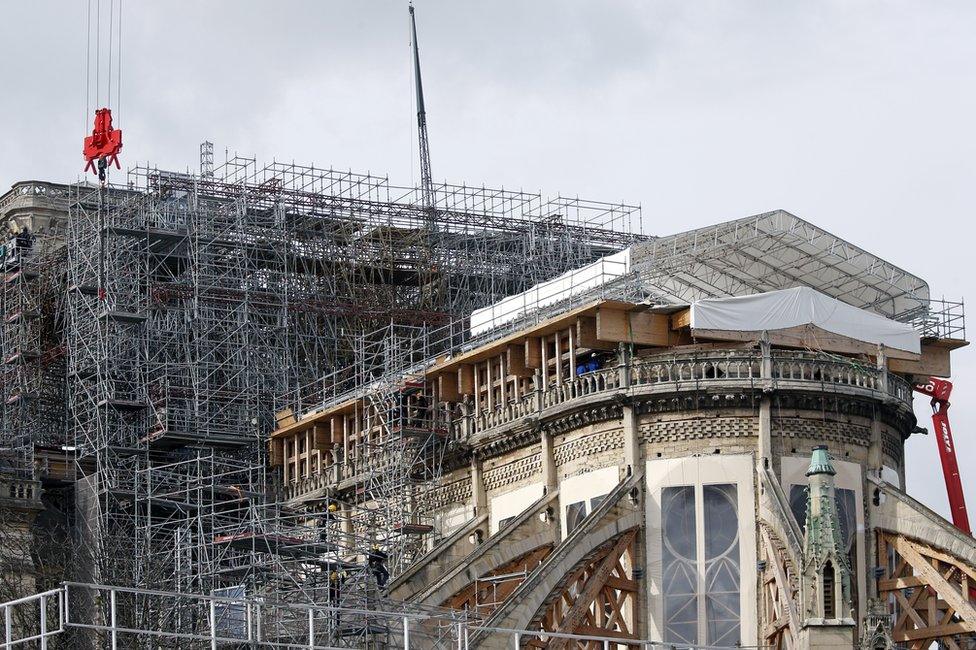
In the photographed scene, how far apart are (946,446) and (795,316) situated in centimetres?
1128

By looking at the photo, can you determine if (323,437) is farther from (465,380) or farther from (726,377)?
(726,377)

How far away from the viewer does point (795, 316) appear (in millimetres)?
77562

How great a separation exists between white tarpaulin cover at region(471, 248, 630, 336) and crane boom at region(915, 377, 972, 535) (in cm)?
1112

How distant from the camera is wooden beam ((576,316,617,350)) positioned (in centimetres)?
7706

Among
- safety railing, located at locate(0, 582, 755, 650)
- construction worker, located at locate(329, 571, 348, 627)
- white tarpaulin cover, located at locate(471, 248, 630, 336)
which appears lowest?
safety railing, located at locate(0, 582, 755, 650)

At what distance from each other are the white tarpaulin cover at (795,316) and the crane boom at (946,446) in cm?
580

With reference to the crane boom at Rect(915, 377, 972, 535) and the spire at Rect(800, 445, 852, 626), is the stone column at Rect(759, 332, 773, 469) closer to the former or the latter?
the spire at Rect(800, 445, 852, 626)

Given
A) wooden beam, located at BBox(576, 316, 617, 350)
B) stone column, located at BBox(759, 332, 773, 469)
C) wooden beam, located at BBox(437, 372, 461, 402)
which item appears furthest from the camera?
wooden beam, located at BBox(437, 372, 461, 402)

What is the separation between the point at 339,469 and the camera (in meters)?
89.5

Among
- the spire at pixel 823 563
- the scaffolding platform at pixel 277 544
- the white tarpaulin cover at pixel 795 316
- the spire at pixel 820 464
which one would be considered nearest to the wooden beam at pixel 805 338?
the white tarpaulin cover at pixel 795 316

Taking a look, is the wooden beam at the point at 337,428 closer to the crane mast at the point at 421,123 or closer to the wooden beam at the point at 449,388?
the wooden beam at the point at 449,388

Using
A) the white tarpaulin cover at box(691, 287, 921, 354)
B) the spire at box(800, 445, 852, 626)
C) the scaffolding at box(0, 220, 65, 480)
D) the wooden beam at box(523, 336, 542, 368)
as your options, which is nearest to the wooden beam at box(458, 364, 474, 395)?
the wooden beam at box(523, 336, 542, 368)

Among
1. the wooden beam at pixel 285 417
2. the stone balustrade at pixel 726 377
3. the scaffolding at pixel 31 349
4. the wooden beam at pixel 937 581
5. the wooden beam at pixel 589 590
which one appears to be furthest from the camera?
the scaffolding at pixel 31 349

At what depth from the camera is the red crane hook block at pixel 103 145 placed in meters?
97.4
